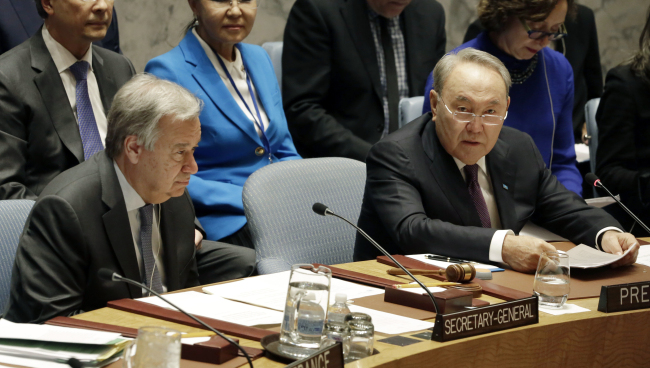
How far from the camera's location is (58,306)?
1.78m

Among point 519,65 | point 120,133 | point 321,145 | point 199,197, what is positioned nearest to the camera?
point 120,133

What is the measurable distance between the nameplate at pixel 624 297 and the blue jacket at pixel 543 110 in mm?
1503

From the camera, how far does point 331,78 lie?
A: 3658mm

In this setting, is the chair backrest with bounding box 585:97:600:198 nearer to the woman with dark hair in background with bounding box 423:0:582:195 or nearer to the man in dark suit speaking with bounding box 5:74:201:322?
the woman with dark hair in background with bounding box 423:0:582:195

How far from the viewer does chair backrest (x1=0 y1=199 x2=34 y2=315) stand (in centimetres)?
201

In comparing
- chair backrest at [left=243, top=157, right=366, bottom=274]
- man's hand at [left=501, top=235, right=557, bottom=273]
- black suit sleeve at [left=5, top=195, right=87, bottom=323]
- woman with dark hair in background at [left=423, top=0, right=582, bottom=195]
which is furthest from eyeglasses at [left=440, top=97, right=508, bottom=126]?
black suit sleeve at [left=5, top=195, right=87, bottom=323]

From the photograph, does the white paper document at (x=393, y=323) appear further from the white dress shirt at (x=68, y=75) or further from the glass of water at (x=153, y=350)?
the white dress shirt at (x=68, y=75)

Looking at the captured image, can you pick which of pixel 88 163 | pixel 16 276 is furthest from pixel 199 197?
pixel 16 276

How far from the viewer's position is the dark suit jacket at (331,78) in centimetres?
355

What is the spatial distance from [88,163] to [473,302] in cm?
108

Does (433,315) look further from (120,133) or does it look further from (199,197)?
(199,197)

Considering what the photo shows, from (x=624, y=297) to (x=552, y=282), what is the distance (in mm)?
168

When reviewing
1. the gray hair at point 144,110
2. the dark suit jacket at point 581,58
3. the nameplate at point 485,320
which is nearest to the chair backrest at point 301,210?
the gray hair at point 144,110

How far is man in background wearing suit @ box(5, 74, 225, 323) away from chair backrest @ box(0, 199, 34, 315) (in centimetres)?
16
